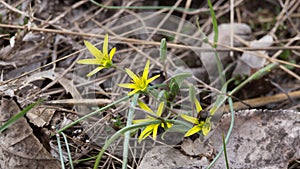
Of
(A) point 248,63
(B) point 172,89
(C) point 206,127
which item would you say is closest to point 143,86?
(B) point 172,89

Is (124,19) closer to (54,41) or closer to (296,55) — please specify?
(54,41)

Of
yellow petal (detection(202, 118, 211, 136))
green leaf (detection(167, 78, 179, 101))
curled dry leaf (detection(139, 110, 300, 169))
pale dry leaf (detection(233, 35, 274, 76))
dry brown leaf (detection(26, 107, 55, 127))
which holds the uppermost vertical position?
green leaf (detection(167, 78, 179, 101))

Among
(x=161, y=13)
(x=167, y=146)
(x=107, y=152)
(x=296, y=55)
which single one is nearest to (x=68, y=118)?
(x=107, y=152)

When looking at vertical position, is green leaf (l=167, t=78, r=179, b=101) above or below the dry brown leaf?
above

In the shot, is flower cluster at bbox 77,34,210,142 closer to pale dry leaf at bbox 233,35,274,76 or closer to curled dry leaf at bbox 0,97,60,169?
curled dry leaf at bbox 0,97,60,169

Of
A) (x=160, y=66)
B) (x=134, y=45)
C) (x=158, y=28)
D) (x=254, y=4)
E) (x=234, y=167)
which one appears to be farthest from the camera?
(x=254, y=4)

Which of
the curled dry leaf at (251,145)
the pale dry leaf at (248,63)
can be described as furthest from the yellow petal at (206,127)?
the pale dry leaf at (248,63)

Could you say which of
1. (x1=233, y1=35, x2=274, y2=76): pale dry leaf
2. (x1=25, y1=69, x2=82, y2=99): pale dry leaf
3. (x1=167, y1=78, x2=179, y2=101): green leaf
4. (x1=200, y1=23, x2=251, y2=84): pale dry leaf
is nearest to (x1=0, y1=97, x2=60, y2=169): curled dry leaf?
(x1=25, y1=69, x2=82, y2=99): pale dry leaf

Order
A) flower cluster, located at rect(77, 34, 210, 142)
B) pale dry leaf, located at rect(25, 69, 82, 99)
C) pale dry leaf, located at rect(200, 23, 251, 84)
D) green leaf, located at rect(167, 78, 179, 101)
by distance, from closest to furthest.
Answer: flower cluster, located at rect(77, 34, 210, 142) < green leaf, located at rect(167, 78, 179, 101) < pale dry leaf, located at rect(25, 69, 82, 99) < pale dry leaf, located at rect(200, 23, 251, 84)
